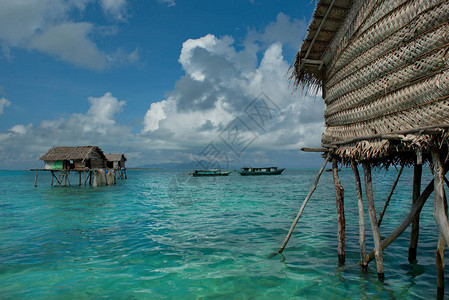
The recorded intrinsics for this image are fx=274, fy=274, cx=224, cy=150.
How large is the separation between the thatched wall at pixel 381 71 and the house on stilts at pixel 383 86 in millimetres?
14

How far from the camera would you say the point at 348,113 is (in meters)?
5.96

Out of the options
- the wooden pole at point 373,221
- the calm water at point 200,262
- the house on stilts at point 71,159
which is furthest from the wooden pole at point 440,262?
the house on stilts at point 71,159

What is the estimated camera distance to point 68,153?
35.3 meters

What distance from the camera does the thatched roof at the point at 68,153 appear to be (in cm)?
3456

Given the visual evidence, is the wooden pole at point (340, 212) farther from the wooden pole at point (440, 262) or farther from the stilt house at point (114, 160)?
the stilt house at point (114, 160)

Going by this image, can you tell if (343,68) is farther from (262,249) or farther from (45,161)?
(45,161)

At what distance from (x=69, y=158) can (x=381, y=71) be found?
3705 cm

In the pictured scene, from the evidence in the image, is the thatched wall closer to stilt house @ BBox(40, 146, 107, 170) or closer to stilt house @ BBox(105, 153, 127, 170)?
stilt house @ BBox(40, 146, 107, 170)

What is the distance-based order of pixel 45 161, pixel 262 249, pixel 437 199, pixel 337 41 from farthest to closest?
1. pixel 45 161
2. pixel 262 249
3. pixel 337 41
4. pixel 437 199

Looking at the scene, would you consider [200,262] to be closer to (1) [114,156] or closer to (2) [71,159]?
(2) [71,159]

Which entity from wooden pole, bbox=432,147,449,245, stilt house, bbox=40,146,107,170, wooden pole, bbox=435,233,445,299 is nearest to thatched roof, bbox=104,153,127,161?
stilt house, bbox=40,146,107,170

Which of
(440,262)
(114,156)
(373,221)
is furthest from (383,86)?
(114,156)

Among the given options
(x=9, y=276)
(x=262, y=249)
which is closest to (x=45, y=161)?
(x=9, y=276)

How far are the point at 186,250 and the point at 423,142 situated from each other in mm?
6893
